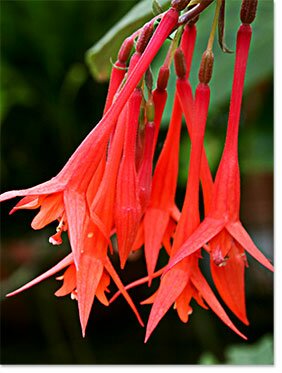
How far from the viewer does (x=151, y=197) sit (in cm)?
54

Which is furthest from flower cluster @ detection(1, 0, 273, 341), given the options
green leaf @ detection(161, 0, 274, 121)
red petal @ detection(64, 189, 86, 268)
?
green leaf @ detection(161, 0, 274, 121)

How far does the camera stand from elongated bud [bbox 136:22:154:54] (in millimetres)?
490

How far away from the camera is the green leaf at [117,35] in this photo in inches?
24.5

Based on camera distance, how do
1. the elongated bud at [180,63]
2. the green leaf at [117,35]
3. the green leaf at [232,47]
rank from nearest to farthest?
1. the elongated bud at [180,63]
2. the green leaf at [117,35]
3. the green leaf at [232,47]

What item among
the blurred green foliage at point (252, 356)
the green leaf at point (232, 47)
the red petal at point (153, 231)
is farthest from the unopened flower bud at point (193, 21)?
the blurred green foliage at point (252, 356)

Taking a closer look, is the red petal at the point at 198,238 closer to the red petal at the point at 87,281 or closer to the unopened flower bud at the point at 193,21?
the red petal at the point at 87,281

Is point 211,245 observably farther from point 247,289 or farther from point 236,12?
point 247,289

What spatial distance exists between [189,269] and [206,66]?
0.17 metres

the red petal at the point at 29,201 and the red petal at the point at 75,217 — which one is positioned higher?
the red petal at the point at 29,201

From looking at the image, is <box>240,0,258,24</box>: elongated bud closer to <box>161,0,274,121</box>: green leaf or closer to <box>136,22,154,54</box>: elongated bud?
<box>136,22,154,54</box>: elongated bud

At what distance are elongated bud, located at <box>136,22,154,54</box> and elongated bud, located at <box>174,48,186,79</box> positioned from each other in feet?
0.12

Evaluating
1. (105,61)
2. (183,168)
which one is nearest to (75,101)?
(183,168)

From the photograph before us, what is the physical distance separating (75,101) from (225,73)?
0.54m

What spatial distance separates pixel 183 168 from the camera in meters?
1.42
